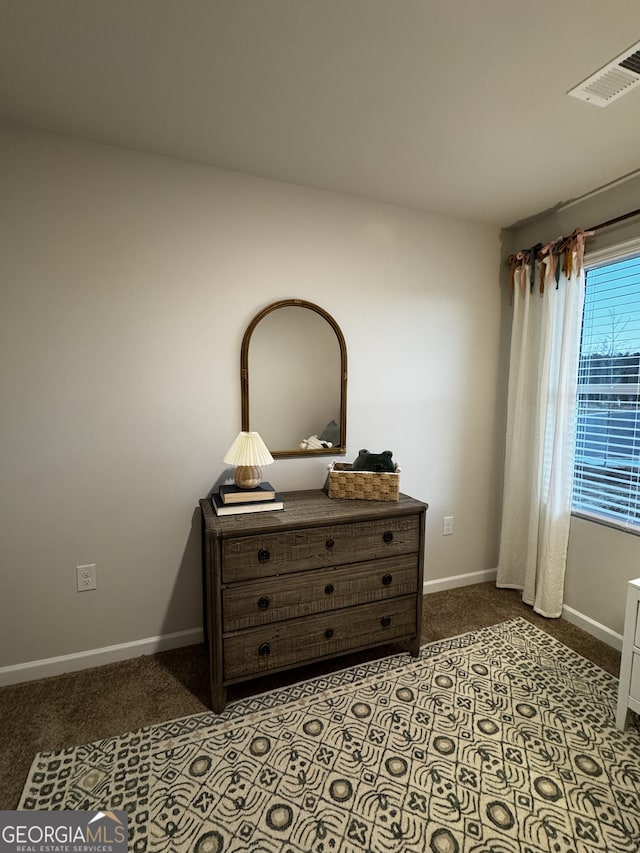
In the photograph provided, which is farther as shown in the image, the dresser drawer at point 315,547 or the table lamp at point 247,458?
the table lamp at point 247,458

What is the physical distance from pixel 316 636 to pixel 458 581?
54.5 inches

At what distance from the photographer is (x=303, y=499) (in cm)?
217

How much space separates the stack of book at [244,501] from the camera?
1899mm

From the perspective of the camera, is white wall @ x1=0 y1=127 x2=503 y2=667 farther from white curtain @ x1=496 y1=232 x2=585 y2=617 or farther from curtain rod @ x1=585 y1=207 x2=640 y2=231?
curtain rod @ x1=585 y1=207 x2=640 y2=231

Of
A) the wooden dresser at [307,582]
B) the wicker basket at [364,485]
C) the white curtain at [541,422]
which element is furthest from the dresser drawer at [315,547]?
the white curtain at [541,422]

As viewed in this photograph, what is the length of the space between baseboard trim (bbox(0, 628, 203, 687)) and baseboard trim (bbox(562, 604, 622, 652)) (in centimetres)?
212

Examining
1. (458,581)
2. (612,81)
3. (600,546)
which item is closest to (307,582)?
(458,581)

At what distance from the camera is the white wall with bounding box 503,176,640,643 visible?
7.11 feet

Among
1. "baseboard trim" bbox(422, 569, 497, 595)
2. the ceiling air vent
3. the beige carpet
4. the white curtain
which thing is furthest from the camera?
"baseboard trim" bbox(422, 569, 497, 595)

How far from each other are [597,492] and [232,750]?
2.22m

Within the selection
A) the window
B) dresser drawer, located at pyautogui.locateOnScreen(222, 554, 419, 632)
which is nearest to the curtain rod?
the window

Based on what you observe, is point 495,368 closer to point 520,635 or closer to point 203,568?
point 520,635

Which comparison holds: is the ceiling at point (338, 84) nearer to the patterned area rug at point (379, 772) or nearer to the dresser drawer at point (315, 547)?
the dresser drawer at point (315, 547)

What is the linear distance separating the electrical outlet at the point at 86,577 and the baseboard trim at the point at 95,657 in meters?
0.32
